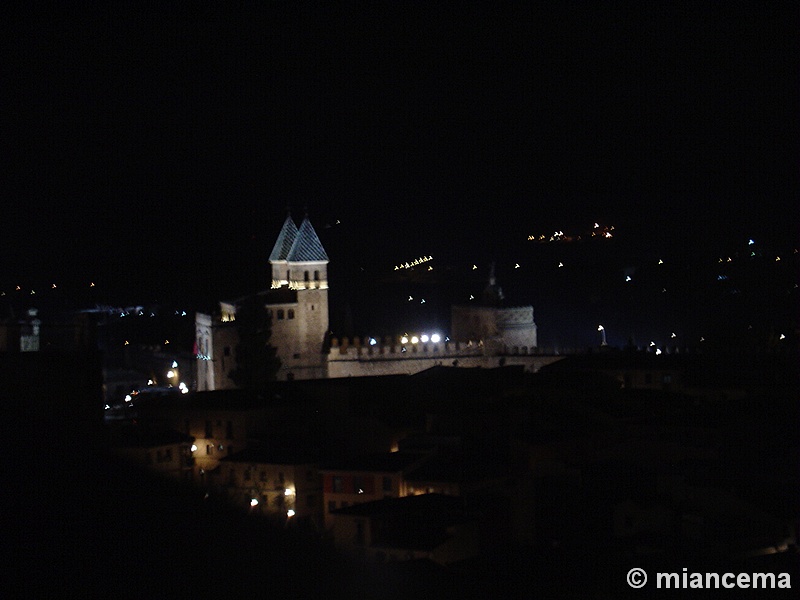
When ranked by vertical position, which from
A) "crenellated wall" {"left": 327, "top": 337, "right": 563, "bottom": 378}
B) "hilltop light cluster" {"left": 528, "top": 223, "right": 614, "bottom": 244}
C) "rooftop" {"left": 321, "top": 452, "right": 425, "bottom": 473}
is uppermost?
"hilltop light cluster" {"left": 528, "top": 223, "right": 614, "bottom": 244}

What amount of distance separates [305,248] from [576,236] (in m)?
56.5

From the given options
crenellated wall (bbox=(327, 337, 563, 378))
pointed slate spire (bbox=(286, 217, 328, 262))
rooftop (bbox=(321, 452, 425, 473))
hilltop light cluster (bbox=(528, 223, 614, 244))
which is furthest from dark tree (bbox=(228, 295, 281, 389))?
hilltop light cluster (bbox=(528, 223, 614, 244))

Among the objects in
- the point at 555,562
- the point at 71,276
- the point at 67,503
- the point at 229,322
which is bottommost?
the point at 555,562

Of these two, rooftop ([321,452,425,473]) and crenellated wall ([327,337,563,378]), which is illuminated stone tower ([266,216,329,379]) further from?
rooftop ([321,452,425,473])

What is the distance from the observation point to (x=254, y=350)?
33250mm

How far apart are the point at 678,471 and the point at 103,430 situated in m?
13.3

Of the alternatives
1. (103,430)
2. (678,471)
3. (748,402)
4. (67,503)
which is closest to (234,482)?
(678,471)

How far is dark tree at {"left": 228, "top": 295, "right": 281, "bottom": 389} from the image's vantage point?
33125mm

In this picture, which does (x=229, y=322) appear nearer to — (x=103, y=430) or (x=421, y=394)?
(x=421, y=394)

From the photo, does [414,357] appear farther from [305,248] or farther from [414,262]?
[414,262]

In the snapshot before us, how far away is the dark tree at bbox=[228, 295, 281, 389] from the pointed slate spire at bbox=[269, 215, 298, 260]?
1624 millimetres

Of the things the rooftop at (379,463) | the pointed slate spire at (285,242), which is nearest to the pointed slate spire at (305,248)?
the pointed slate spire at (285,242)

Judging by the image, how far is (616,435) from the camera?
85.1 ft

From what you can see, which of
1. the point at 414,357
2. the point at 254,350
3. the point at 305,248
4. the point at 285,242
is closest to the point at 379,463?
the point at 254,350
